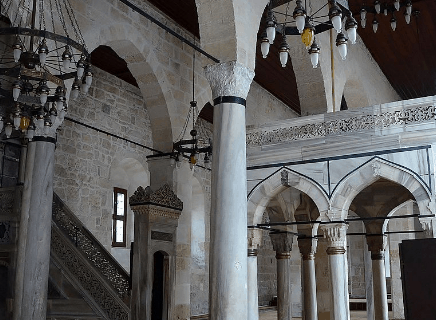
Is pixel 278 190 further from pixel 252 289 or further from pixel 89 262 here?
pixel 89 262

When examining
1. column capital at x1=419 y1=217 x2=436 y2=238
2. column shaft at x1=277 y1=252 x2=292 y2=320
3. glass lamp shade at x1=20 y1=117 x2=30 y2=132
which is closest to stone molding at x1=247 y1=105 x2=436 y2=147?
column capital at x1=419 y1=217 x2=436 y2=238

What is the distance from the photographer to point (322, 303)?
1161 centimetres

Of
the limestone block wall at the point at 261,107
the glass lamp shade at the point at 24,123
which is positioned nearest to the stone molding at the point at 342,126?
the glass lamp shade at the point at 24,123

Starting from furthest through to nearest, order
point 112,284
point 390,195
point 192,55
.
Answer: point 192,55 < point 390,195 < point 112,284

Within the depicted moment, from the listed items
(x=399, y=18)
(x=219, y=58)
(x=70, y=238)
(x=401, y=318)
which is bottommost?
(x=401, y=318)

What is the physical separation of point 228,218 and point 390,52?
30.3 feet

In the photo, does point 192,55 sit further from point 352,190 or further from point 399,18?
point 352,190

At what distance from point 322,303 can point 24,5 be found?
852cm

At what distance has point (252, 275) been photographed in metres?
7.80

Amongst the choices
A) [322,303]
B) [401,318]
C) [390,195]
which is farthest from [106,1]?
[401,318]

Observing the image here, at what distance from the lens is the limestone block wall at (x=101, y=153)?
37.8 feet

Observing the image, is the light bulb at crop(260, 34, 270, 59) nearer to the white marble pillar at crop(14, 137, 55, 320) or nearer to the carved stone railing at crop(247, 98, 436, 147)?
the carved stone railing at crop(247, 98, 436, 147)

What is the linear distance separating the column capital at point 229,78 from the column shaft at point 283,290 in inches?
205

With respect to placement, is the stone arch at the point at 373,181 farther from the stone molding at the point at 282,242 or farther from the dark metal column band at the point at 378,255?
the dark metal column band at the point at 378,255
